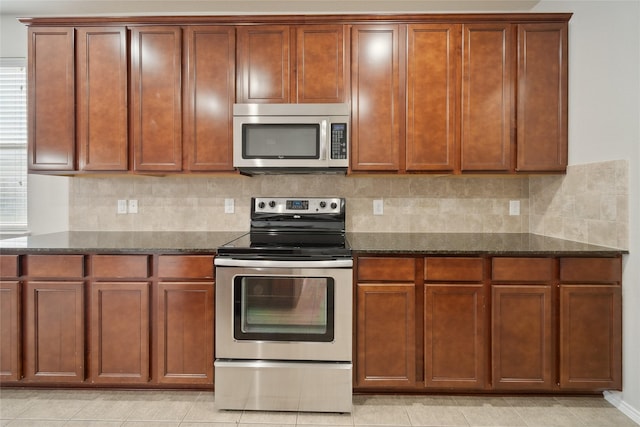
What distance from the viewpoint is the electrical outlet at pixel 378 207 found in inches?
119

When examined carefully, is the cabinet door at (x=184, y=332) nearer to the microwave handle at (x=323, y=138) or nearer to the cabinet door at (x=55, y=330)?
the cabinet door at (x=55, y=330)

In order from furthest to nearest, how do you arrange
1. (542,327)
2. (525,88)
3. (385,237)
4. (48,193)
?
(48,193)
(385,237)
(525,88)
(542,327)

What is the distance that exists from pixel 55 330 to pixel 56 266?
399 millimetres

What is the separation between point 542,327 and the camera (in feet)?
7.43

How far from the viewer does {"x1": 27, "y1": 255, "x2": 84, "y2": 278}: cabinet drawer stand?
2338 mm

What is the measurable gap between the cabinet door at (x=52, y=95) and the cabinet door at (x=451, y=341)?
8.83ft

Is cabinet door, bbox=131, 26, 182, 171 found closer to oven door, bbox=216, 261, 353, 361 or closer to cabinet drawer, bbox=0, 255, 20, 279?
cabinet drawer, bbox=0, 255, 20, 279

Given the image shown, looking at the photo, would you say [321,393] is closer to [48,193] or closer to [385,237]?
[385,237]

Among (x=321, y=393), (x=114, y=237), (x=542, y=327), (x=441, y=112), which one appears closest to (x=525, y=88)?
(x=441, y=112)

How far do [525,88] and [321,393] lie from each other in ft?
7.92

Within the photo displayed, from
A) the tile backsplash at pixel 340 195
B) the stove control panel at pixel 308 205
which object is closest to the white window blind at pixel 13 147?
the tile backsplash at pixel 340 195

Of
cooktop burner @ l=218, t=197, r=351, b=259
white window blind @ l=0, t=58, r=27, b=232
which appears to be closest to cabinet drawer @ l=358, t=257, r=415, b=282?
cooktop burner @ l=218, t=197, r=351, b=259

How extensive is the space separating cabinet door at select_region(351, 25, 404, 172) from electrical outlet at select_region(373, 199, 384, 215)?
0.48 metres

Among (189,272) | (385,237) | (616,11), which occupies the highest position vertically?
(616,11)
